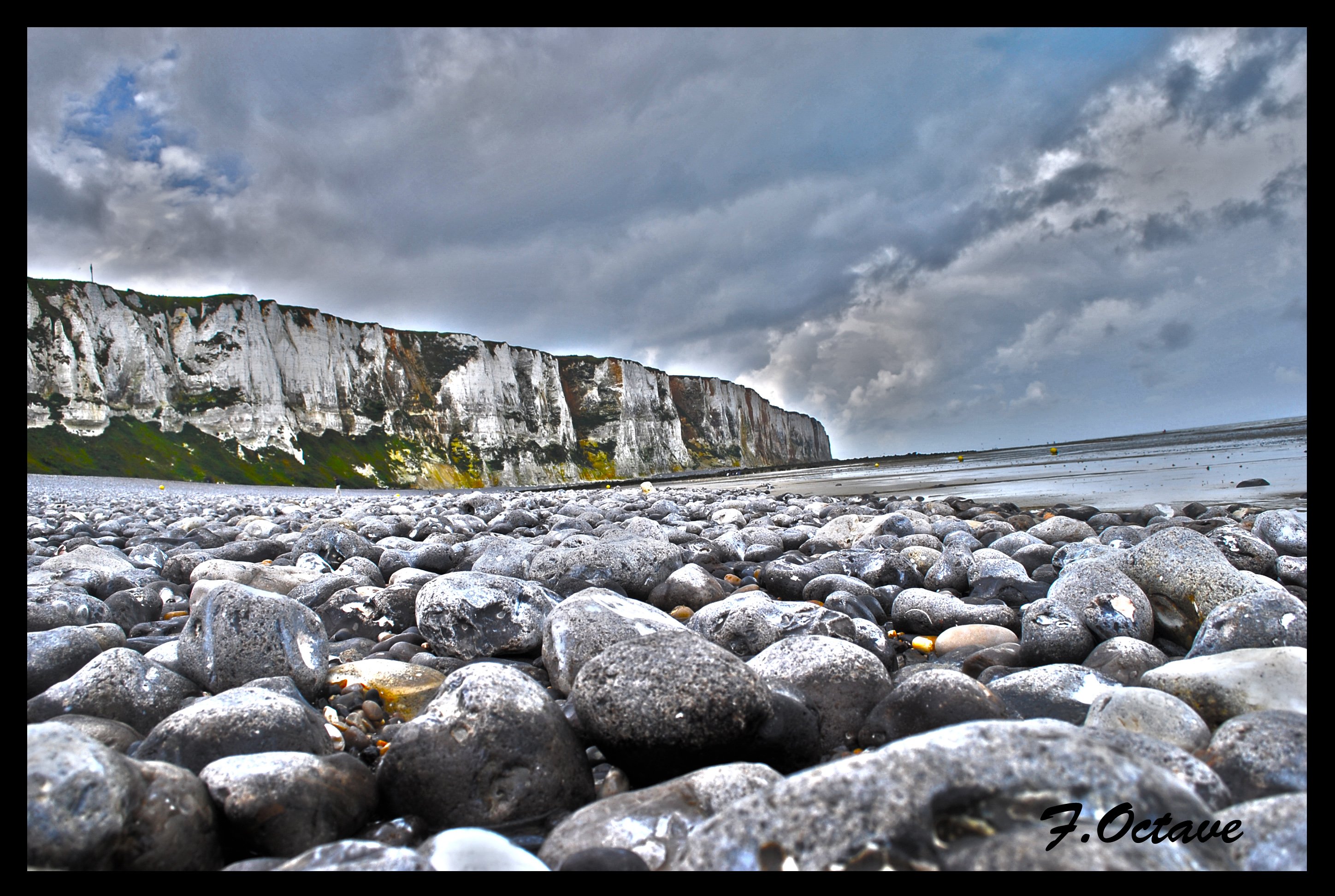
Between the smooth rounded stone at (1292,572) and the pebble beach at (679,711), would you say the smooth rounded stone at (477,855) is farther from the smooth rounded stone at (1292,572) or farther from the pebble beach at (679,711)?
the smooth rounded stone at (1292,572)

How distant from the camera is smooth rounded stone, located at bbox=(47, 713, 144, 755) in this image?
2.18 meters

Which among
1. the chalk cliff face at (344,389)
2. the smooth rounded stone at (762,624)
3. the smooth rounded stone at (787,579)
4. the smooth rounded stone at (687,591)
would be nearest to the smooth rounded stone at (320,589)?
the smooth rounded stone at (687,591)

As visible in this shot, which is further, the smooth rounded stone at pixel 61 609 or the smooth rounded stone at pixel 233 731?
the smooth rounded stone at pixel 61 609

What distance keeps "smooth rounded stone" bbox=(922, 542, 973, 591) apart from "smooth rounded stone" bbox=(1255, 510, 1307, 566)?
2.40m

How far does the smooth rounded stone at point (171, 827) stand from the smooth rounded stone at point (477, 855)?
1.89 feet

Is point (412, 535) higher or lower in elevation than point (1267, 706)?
higher

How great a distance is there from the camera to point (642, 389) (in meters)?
91.6

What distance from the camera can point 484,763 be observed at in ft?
6.39

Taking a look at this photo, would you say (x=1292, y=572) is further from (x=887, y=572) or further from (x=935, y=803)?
(x=935, y=803)

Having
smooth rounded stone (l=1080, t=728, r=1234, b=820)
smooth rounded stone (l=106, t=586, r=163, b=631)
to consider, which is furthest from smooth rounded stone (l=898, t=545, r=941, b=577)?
smooth rounded stone (l=106, t=586, r=163, b=631)

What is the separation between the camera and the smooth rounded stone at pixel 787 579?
14.8 ft
